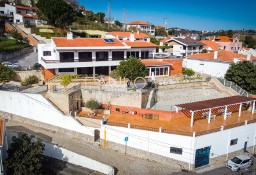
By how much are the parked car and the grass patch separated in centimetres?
4072

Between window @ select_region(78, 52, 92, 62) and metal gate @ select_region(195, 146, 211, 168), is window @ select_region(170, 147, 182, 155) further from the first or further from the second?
window @ select_region(78, 52, 92, 62)

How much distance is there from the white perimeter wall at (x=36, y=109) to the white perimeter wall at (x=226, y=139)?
1134cm

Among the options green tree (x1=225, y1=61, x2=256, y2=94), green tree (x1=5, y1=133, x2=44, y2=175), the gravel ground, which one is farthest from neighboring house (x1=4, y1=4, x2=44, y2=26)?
A: green tree (x1=225, y1=61, x2=256, y2=94)

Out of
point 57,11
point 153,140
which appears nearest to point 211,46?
point 57,11

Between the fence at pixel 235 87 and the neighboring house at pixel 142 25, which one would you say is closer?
the fence at pixel 235 87

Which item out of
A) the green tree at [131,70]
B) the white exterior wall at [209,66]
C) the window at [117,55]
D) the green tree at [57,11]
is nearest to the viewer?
the green tree at [131,70]

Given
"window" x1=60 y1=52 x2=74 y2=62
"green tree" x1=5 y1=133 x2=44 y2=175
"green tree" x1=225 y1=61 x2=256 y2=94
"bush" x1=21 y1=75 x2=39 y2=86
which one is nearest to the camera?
"green tree" x1=5 y1=133 x2=44 y2=175

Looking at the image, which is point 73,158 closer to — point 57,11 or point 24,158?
point 24,158

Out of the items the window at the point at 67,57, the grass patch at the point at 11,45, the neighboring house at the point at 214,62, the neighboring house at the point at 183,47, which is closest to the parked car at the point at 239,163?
the neighboring house at the point at 214,62

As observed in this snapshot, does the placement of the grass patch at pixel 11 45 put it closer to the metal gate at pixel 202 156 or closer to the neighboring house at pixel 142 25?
the metal gate at pixel 202 156

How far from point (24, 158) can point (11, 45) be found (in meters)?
35.4

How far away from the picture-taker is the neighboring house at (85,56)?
36594mm

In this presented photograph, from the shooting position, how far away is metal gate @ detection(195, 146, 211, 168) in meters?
22.8

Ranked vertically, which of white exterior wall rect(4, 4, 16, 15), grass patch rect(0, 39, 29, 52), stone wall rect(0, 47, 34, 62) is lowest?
stone wall rect(0, 47, 34, 62)
